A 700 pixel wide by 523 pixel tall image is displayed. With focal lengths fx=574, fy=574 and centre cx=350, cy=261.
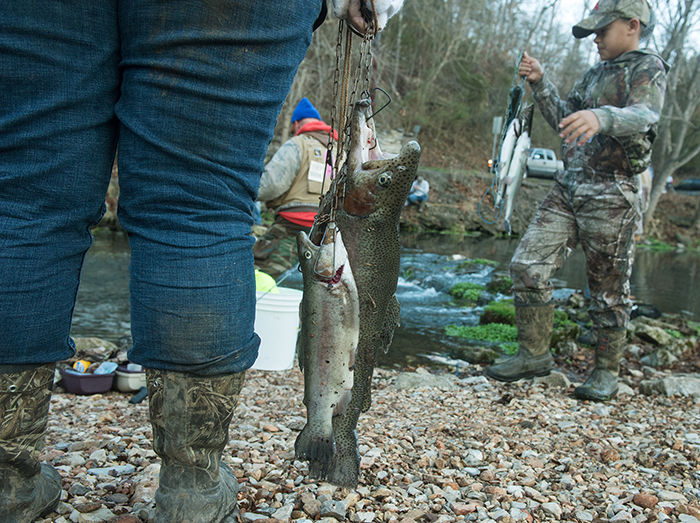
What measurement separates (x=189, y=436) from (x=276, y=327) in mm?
3000

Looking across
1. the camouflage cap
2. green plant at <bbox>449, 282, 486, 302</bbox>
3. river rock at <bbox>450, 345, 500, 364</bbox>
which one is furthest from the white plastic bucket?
green plant at <bbox>449, 282, 486, 302</bbox>

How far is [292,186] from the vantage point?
657 centimetres

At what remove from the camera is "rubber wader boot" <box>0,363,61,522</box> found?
1.45 m

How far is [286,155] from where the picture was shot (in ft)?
20.9

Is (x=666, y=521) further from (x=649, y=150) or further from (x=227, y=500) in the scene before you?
(x=649, y=150)

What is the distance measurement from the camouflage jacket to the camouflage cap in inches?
11.5

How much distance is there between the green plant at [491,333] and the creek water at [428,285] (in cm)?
24

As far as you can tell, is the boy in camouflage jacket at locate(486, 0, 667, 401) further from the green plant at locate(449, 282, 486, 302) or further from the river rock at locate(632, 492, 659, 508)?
the green plant at locate(449, 282, 486, 302)

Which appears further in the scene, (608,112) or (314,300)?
(608,112)

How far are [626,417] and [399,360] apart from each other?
2.43m

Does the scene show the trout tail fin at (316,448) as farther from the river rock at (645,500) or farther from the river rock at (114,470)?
the river rock at (645,500)

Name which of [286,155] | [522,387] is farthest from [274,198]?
[522,387]

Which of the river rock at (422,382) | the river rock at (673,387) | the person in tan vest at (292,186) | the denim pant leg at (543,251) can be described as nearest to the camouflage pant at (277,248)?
the person in tan vest at (292,186)

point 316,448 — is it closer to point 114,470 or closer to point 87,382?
point 114,470
